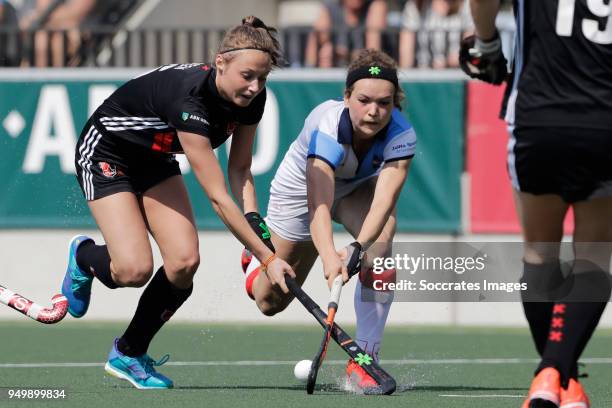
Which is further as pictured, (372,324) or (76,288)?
(76,288)

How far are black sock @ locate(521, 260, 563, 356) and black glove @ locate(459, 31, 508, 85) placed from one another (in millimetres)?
646

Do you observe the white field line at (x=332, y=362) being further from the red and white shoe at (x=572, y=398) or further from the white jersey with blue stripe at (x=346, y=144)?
the red and white shoe at (x=572, y=398)

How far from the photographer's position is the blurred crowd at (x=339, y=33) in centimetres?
1047

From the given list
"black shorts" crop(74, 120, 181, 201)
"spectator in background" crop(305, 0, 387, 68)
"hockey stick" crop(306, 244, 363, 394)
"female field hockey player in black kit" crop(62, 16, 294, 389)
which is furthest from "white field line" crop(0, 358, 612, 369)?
"spectator in background" crop(305, 0, 387, 68)

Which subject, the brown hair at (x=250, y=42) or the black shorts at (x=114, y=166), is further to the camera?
the black shorts at (x=114, y=166)

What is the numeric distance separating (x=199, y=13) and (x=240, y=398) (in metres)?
8.18

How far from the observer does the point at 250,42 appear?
18.1ft

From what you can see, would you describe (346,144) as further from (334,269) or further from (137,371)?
(137,371)

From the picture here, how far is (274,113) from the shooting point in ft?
33.0

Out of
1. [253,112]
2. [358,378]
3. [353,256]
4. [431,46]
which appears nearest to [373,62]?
[253,112]

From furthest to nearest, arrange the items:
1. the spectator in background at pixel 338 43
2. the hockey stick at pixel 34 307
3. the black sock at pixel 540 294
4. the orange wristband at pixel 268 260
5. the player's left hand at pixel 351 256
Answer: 1. the spectator in background at pixel 338 43
2. the hockey stick at pixel 34 307
3. the player's left hand at pixel 351 256
4. the orange wristband at pixel 268 260
5. the black sock at pixel 540 294

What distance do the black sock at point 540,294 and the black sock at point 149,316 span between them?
2056 millimetres

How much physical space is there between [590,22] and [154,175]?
8.66 feet

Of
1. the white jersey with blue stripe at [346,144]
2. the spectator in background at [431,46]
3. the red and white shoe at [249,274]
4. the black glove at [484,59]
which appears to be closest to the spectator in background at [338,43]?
the spectator in background at [431,46]
